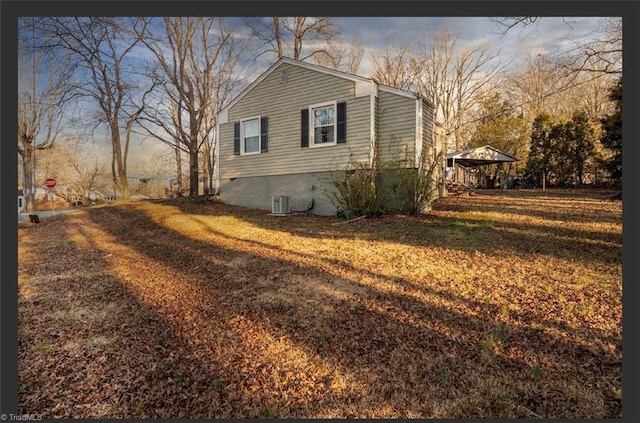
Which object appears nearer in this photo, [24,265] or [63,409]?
[63,409]

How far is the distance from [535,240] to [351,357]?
4.02 meters

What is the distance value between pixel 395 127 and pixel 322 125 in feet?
6.58

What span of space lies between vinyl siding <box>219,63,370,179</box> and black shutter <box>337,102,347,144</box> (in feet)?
0.35

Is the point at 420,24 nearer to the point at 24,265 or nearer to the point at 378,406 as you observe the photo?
the point at 378,406

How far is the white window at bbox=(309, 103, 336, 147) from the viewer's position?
8.17 meters

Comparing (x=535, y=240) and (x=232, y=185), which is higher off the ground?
(x=232, y=185)

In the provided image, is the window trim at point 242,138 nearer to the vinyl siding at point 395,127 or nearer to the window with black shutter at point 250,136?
the window with black shutter at point 250,136

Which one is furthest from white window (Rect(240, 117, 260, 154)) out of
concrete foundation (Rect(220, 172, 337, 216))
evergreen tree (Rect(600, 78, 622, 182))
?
evergreen tree (Rect(600, 78, 622, 182))

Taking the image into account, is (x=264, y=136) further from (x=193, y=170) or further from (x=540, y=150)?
(x=540, y=150)

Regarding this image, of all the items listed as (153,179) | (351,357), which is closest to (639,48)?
(351,357)

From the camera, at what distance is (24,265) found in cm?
377

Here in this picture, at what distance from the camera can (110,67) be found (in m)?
5.77

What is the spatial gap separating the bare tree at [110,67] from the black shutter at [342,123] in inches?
187

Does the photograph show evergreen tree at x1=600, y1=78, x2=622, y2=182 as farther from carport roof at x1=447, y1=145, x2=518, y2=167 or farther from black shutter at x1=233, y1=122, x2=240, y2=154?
black shutter at x1=233, y1=122, x2=240, y2=154
